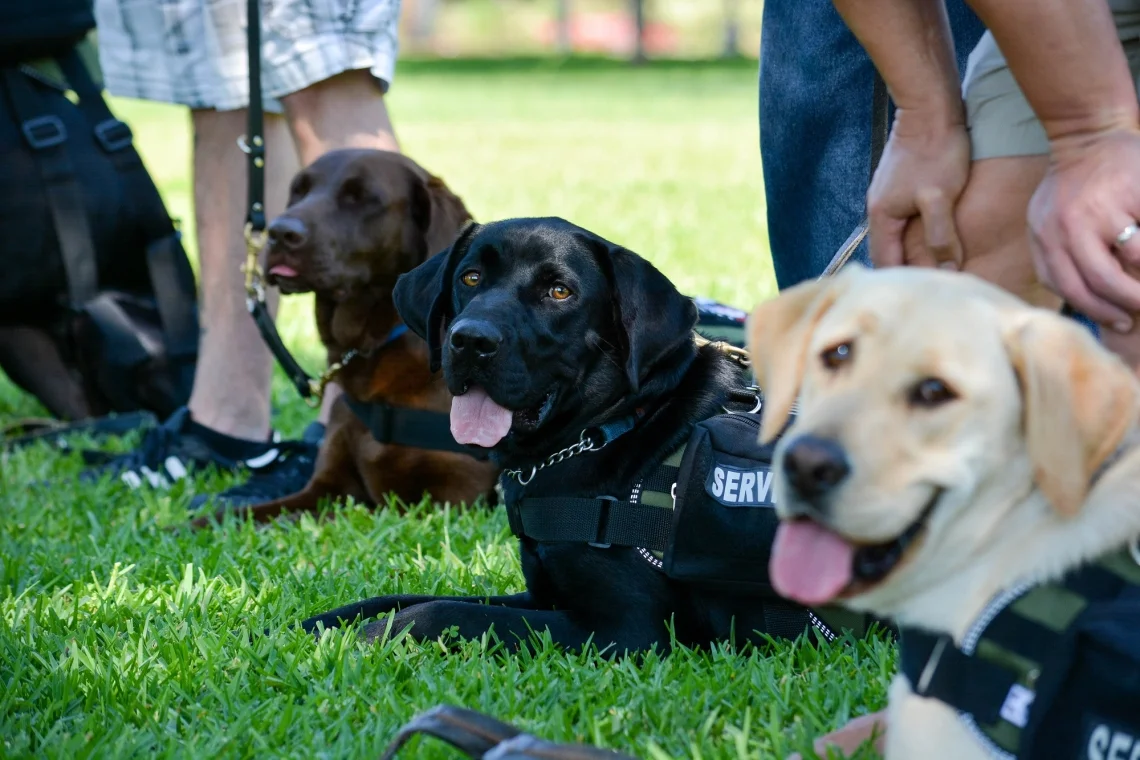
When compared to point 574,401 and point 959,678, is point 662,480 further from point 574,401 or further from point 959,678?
point 959,678

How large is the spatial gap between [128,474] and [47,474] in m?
0.42

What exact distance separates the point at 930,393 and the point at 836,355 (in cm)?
18

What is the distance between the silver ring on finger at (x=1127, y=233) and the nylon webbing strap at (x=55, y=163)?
174 inches

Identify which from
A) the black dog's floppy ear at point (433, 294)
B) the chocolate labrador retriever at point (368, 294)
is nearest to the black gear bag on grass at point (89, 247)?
the chocolate labrador retriever at point (368, 294)

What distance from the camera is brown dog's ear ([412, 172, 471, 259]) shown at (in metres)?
4.54

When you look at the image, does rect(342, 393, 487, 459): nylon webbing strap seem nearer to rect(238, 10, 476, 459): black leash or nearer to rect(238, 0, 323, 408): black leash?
rect(238, 10, 476, 459): black leash

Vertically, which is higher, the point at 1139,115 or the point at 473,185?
the point at 1139,115

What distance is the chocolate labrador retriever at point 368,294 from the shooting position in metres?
4.40

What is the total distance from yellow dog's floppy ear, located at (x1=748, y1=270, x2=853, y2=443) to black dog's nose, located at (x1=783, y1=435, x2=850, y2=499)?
0.74 ft

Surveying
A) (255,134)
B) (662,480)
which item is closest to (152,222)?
(255,134)

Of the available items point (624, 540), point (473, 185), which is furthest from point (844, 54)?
point (473, 185)

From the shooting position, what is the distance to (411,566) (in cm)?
366

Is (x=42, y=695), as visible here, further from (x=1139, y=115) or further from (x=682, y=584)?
(x=1139, y=115)

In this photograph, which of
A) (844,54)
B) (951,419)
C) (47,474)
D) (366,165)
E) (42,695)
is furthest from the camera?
(47,474)
